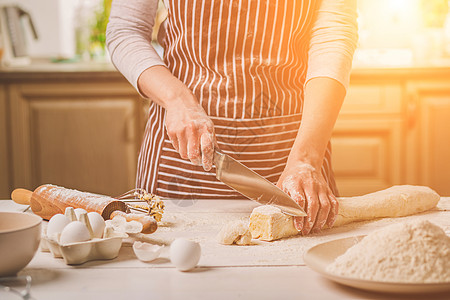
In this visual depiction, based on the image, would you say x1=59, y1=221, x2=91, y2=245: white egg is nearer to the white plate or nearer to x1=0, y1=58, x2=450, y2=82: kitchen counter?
the white plate

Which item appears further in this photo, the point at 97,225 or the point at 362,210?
the point at 362,210

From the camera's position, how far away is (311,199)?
964mm

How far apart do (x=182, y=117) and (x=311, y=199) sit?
0.98ft

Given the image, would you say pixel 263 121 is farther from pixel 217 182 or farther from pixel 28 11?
pixel 28 11

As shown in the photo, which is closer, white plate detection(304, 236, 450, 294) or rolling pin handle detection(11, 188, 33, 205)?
white plate detection(304, 236, 450, 294)

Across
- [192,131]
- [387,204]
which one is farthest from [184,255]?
[387,204]

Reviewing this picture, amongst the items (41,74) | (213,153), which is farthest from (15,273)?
(41,74)

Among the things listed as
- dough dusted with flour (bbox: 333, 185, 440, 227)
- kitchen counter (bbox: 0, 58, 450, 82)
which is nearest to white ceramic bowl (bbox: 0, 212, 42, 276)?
dough dusted with flour (bbox: 333, 185, 440, 227)

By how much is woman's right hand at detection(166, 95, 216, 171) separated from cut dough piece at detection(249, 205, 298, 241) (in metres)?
0.15

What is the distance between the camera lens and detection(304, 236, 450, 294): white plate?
618 mm

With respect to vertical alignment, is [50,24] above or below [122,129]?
above

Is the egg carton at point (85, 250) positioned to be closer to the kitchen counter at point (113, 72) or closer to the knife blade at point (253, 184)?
the knife blade at point (253, 184)

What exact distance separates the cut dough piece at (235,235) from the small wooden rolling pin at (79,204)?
0.39 ft

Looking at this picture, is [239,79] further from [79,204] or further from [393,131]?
[393,131]
